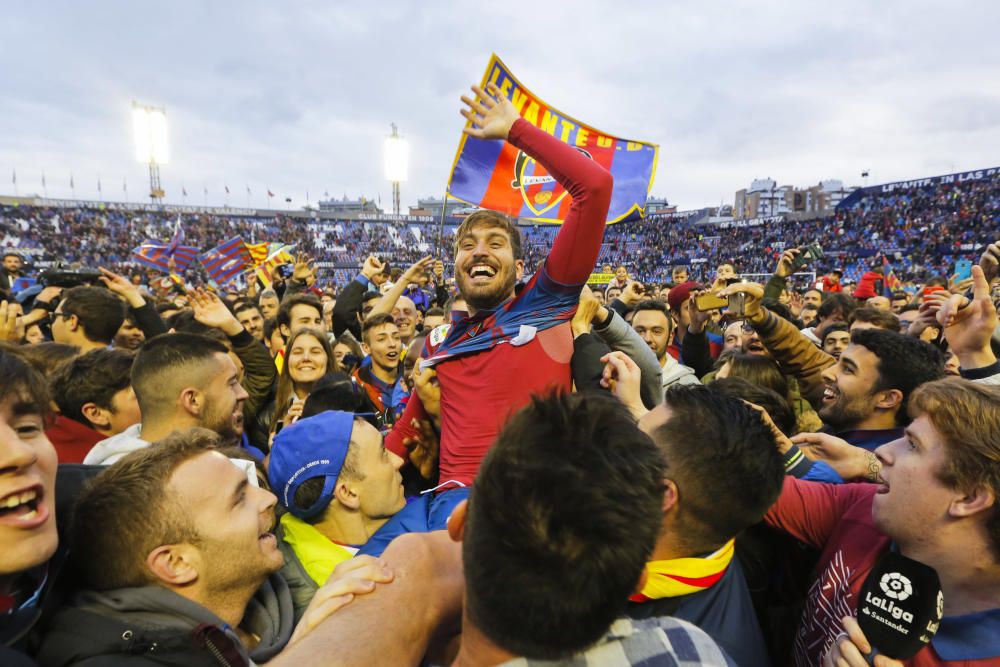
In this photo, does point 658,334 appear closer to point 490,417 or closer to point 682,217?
point 490,417

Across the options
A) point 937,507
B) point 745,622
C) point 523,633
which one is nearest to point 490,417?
point 745,622

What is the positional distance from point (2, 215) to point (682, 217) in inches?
2382

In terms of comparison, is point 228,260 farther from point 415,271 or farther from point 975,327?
point 975,327

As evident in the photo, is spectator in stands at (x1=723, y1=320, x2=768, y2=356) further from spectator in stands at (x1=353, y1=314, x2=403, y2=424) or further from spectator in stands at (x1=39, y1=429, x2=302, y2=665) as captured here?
spectator in stands at (x1=39, y1=429, x2=302, y2=665)

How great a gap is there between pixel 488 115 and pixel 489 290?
819 mm

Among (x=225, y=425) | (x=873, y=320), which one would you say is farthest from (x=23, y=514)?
(x=873, y=320)

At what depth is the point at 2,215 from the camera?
42.1m

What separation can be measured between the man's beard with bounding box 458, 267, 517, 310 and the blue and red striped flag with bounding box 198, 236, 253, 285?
41.8 ft

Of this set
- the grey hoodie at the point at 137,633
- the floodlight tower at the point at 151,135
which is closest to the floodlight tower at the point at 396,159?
the floodlight tower at the point at 151,135

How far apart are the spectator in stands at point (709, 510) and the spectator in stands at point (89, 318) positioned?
5073mm

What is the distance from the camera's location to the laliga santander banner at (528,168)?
525cm

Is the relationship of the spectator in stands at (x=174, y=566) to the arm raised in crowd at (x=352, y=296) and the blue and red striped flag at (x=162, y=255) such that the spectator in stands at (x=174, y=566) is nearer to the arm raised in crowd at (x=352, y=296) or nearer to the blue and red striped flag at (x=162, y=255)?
the arm raised in crowd at (x=352, y=296)

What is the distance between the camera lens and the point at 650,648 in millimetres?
1039

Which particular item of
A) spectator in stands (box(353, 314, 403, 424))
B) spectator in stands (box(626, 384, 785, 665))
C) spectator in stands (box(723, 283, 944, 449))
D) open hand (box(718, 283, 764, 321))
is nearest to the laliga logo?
spectator in stands (box(626, 384, 785, 665))
